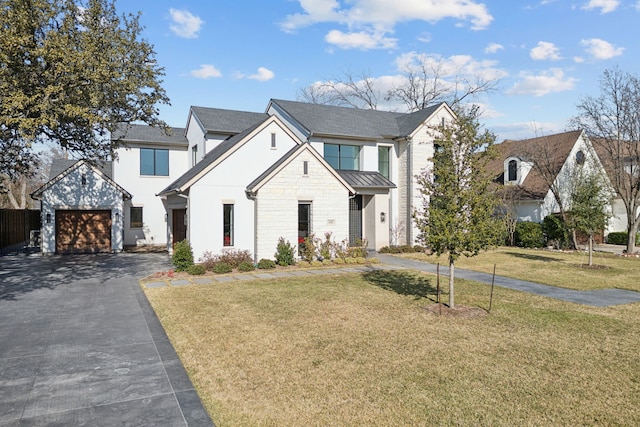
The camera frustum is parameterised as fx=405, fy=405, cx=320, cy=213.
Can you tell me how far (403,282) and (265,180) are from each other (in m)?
7.30

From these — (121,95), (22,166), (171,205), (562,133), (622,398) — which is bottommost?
(622,398)

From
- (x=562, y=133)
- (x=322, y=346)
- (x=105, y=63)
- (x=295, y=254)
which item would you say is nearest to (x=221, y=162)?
(x=295, y=254)

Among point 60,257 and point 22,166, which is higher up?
point 22,166

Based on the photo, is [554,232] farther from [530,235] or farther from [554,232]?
[530,235]

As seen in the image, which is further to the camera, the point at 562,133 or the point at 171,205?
the point at 562,133

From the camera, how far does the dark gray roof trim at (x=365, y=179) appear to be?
72.7 feet

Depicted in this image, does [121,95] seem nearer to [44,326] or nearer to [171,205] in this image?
[44,326]

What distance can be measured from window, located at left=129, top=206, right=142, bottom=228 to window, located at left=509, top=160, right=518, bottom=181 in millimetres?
26800

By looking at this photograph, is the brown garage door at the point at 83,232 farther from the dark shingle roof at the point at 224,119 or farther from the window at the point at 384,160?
the window at the point at 384,160

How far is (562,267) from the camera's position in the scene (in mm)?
17953

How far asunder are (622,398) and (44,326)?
413 inches

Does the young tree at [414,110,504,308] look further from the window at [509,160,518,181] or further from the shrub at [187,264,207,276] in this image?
the window at [509,160,518,181]

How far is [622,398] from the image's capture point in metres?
5.43

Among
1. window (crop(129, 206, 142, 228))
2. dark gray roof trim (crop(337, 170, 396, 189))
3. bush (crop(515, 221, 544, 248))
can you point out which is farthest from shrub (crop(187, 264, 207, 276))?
bush (crop(515, 221, 544, 248))
